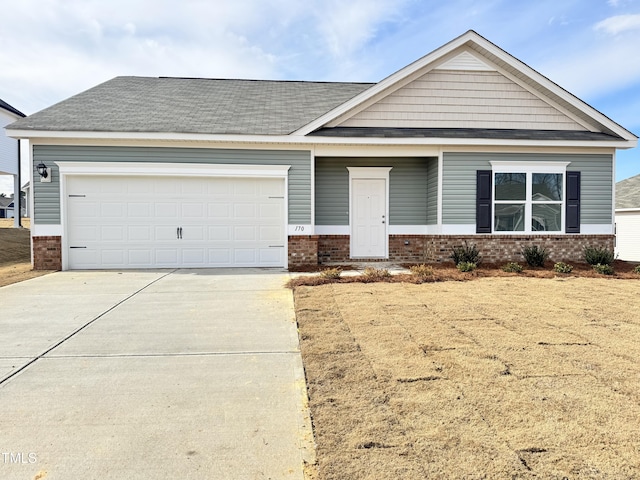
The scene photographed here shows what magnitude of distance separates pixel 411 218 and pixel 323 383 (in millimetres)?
8698

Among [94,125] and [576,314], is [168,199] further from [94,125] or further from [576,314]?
[576,314]

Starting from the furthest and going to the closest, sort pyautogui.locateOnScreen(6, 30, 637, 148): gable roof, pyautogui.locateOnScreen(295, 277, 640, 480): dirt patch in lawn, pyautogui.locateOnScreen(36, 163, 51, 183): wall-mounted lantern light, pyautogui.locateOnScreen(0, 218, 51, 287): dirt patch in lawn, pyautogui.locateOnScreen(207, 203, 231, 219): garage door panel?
1. pyautogui.locateOnScreen(207, 203, 231, 219): garage door panel
2. pyautogui.locateOnScreen(6, 30, 637, 148): gable roof
3. pyautogui.locateOnScreen(36, 163, 51, 183): wall-mounted lantern light
4. pyautogui.locateOnScreen(0, 218, 51, 287): dirt patch in lawn
5. pyautogui.locateOnScreen(295, 277, 640, 480): dirt patch in lawn

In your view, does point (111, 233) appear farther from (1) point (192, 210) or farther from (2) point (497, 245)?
(2) point (497, 245)

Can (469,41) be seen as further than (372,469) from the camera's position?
Yes

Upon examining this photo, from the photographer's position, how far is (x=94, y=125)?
953cm

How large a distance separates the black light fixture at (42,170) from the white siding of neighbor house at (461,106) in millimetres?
7250

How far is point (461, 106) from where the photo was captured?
10.9 m

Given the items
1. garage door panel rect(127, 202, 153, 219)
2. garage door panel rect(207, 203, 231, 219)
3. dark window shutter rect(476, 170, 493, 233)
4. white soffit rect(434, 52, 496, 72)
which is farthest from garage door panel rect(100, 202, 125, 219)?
dark window shutter rect(476, 170, 493, 233)

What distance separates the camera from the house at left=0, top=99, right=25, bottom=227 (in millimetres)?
19219

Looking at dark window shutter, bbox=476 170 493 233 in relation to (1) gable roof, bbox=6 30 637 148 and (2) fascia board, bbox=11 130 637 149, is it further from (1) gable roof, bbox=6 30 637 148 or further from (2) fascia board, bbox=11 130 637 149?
(1) gable roof, bbox=6 30 637 148

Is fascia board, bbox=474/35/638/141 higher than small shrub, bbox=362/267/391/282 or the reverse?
higher

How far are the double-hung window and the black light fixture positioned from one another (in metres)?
10.9

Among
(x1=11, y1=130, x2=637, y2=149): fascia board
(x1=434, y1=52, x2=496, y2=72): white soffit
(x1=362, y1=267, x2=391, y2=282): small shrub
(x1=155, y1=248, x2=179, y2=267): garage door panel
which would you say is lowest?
(x1=362, y1=267, x2=391, y2=282): small shrub

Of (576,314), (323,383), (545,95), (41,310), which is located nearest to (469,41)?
(545,95)
